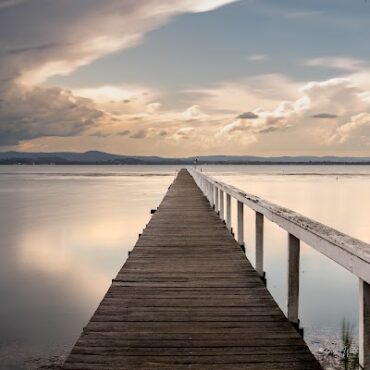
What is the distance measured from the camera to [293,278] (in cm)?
438

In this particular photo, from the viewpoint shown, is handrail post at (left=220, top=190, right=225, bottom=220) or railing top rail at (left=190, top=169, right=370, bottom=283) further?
handrail post at (left=220, top=190, right=225, bottom=220)

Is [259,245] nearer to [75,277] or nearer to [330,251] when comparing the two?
[330,251]

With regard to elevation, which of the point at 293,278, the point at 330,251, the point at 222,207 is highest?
the point at 330,251

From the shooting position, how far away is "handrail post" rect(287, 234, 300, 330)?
4.34m

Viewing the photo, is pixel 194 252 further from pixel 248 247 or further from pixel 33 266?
pixel 248 247

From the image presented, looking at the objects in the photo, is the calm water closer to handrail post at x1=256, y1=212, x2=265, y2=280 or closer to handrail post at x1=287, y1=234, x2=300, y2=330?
handrail post at x1=256, y1=212, x2=265, y2=280

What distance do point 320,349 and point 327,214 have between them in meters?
26.7

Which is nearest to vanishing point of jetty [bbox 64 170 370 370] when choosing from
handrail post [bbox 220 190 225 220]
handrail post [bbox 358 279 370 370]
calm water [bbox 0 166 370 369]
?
handrail post [bbox 358 279 370 370]

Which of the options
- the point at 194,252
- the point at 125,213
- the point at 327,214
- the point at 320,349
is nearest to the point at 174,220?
the point at 194,252

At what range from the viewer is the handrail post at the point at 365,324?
8.58ft

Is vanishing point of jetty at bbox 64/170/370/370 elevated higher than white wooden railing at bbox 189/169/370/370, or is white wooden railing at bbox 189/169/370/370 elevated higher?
white wooden railing at bbox 189/169/370/370

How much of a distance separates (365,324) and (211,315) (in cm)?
210

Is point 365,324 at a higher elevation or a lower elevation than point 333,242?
lower

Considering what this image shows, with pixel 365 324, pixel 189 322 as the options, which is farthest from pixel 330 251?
pixel 189 322
